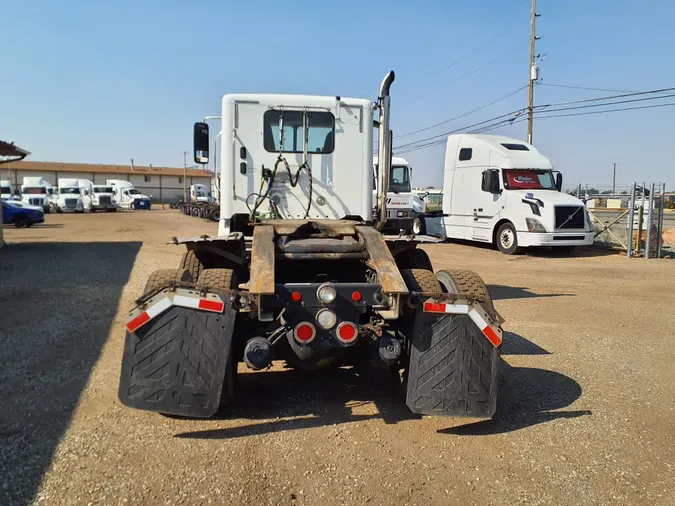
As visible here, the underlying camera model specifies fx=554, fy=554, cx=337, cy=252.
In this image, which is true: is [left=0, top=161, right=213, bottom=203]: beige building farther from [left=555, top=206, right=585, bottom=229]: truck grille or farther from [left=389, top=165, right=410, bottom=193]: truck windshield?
[left=555, top=206, right=585, bottom=229]: truck grille

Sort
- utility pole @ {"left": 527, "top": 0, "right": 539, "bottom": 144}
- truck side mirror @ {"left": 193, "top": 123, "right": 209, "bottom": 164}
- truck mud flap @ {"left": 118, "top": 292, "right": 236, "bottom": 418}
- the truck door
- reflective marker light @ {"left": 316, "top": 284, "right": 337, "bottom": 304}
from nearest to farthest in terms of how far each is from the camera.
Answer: truck mud flap @ {"left": 118, "top": 292, "right": 236, "bottom": 418} < reflective marker light @ {"left": 316, "top": 284, "right": 337, "bottom": 304} < truck side mirror @ {"left": 193, "top": 123, "right": 209, "bottom": 164} < the truck door < utility pole @ {"left": 527, "top": 0, "right": 539, "bottom": 144}

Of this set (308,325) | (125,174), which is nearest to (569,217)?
(308,325)

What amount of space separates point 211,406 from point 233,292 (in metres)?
0.82

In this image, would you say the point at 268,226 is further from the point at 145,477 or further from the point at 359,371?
the point at 145,477

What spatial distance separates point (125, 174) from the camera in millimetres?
77375

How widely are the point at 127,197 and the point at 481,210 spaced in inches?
1781

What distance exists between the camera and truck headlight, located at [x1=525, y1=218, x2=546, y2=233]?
16359 mm

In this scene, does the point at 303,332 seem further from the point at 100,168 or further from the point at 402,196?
the point at 100,168

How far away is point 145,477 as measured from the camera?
11.3ft

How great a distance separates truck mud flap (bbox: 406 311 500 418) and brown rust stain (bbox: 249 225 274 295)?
45.1 inches

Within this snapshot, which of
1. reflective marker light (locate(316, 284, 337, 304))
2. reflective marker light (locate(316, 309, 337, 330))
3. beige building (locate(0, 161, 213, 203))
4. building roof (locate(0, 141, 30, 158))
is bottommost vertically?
reflective marker light (locate(316, 309, 337, 330))

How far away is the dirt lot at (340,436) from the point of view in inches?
132

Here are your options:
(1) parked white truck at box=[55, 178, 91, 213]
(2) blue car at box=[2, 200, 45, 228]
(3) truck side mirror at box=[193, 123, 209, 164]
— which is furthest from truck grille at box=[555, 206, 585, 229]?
(1) parked white truck at box=[55, 178, 91, 213]

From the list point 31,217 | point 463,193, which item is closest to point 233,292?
point 463,193
